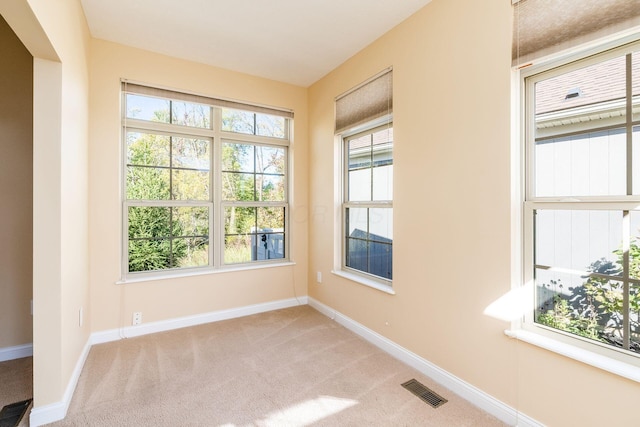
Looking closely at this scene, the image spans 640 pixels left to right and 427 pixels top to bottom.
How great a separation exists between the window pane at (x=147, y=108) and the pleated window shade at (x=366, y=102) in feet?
6.17

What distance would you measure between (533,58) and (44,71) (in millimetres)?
2843

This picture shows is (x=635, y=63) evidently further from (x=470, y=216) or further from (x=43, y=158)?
(x=43, y=158)

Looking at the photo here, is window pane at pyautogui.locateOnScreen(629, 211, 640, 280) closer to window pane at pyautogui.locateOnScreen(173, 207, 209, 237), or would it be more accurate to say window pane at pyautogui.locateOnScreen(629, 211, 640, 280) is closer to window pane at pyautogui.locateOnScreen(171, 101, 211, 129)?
window pane at pyautogui.locateOnScreen(173, 207, 209, 237)

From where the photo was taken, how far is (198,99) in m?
3.26

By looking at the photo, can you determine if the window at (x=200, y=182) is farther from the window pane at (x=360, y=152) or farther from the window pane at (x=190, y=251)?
the window pane at (x=360, y=152)

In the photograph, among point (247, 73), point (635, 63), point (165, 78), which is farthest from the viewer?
point (247, 73)

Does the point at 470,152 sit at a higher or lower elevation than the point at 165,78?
lower

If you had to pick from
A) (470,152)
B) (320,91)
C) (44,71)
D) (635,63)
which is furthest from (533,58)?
(44,71)

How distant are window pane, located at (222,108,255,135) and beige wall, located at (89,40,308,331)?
6.9 inches

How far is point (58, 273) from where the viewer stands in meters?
1.79

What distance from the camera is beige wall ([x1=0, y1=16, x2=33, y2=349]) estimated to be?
8.11 feet

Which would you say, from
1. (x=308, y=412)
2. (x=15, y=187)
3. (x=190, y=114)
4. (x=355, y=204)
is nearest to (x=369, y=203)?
(x=355, y=204)

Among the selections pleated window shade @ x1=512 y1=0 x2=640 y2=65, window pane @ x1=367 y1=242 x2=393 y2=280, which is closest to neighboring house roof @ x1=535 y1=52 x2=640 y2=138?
pleated window shade @ x1=512 y1=0 x2=640 y2=65

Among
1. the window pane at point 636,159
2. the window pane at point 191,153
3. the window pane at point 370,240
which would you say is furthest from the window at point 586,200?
the window pane at point 191,153
